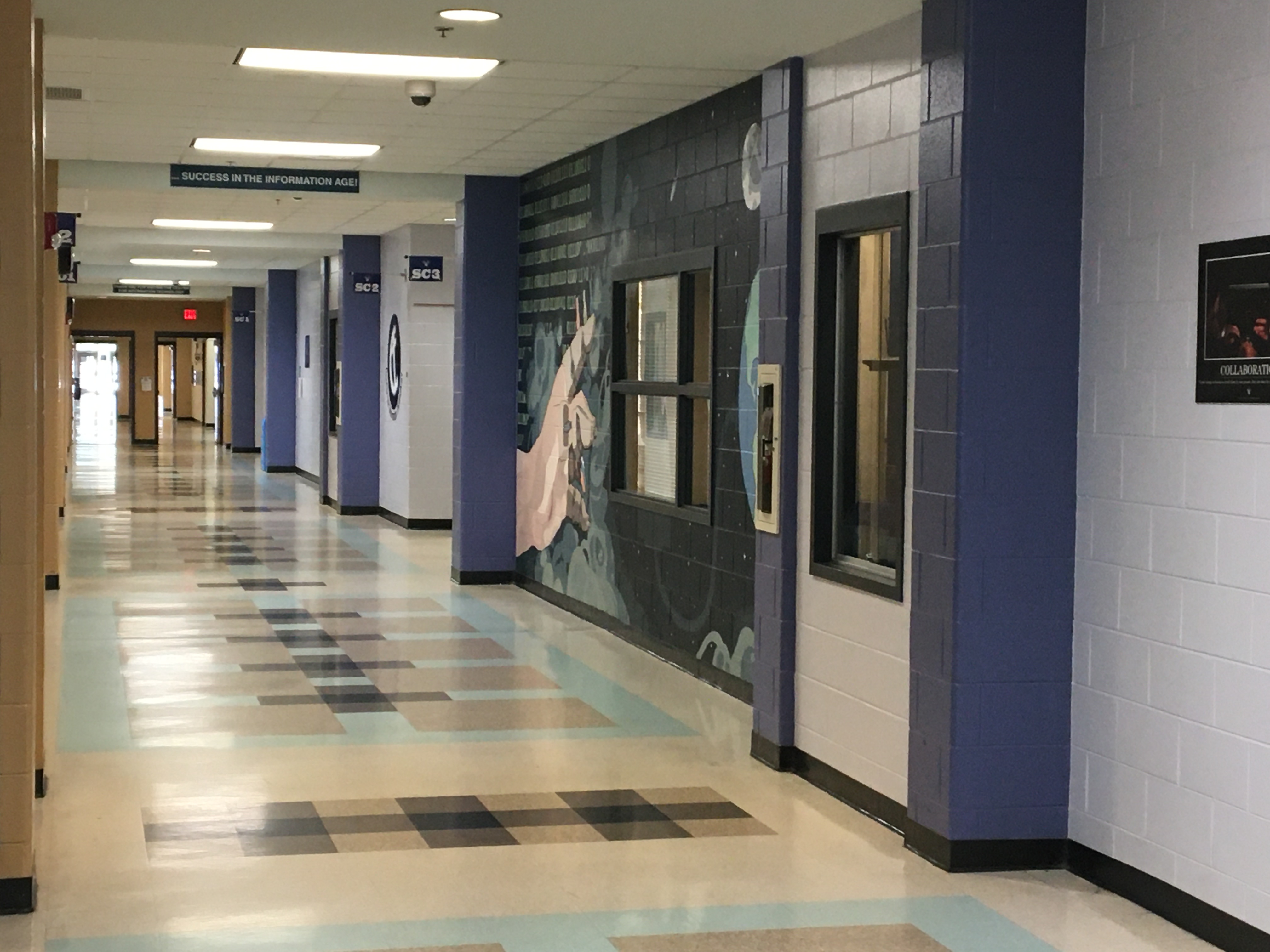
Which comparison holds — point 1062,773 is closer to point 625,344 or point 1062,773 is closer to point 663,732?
point 663,732

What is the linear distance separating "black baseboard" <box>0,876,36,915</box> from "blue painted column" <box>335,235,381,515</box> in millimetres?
13380

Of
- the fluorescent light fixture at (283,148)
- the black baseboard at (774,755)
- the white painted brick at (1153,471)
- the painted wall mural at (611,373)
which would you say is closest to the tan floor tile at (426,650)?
the painted wall mural at (611,373)

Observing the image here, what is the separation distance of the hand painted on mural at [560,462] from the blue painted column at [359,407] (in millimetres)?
6159

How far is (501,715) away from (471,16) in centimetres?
323

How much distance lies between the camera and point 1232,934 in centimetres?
442

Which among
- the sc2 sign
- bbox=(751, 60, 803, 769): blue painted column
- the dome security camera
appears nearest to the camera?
bbox=(751, 60, 803, 769): blue painted column

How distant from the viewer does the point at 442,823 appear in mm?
5703

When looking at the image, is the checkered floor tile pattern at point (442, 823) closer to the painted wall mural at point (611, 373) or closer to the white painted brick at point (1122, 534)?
the white painted brick at point (1122, 534)

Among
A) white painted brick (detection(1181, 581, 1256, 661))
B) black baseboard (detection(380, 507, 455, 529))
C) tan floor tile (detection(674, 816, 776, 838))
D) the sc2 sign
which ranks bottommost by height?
tan floor tile (detection(674, 816, 776, 838))

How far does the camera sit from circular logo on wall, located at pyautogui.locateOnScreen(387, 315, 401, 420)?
16.8m

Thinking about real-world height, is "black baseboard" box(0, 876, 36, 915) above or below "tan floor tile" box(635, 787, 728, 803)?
above

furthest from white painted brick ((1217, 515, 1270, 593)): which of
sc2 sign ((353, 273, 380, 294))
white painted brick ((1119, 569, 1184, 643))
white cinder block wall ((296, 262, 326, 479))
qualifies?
white cinder block wall ((296, 262, 326, 479))

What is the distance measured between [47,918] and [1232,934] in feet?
10.7

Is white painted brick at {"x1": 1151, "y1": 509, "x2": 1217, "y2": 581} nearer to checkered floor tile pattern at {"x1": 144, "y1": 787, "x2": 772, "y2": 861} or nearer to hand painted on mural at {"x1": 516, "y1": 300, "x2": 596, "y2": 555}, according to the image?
checkered floor tile pattern at {"x1": 144, "y1": 787, "x2": 772, "y2": 861}
